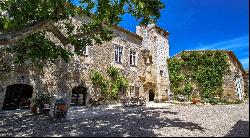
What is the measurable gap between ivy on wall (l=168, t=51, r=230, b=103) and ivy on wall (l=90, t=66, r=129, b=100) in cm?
588

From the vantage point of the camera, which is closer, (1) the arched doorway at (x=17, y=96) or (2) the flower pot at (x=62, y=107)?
(2) the flower pot at (x=62, y=107)

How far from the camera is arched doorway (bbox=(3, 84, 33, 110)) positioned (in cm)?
1261

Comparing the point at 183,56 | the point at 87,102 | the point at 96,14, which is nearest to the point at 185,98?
the point at 183,56

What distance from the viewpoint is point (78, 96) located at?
16109 mm

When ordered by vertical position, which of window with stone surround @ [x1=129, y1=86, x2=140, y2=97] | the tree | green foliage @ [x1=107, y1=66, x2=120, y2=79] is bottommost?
window with stone surround @ [x1=129, y1=86, x2=140, y2=97]

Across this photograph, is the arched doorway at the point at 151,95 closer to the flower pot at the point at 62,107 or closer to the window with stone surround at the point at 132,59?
the window with stone surround at the point at 132,59

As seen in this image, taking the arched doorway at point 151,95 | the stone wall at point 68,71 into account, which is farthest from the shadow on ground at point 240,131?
the arched doorway at point 151,95

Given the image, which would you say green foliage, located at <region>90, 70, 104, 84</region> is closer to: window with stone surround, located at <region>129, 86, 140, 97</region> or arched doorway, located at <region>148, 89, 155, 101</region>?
window with stone surround, located at <region>129, 86, 140, 97</region>

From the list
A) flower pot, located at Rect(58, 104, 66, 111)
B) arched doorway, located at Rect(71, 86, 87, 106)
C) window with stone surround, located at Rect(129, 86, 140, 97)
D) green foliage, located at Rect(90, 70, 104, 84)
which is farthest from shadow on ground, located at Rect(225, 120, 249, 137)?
window with stone surround, located at Rect(129, 86, 140, 97)

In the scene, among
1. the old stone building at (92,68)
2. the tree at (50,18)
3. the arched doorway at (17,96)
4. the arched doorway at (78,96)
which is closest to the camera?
the tree at (50,18)

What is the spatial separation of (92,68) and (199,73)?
34.6 ft

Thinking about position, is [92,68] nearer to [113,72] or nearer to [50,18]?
[113,72]

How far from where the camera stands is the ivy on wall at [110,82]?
16812 millimetres

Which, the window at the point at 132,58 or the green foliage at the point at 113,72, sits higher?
the window at the point at 132,58
